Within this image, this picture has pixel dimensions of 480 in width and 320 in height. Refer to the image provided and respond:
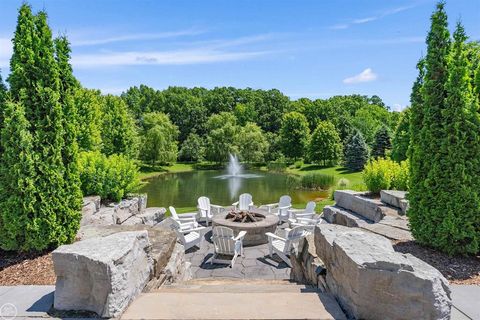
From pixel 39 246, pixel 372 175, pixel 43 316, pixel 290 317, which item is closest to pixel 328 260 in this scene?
pixel 290 317

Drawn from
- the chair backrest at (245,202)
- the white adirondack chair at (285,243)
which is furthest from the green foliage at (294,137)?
the white adirondack chair at (285,243)

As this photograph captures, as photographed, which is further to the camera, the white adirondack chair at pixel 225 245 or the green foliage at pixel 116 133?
the green foliage at pixel 116 133

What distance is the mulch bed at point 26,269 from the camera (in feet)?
12.6

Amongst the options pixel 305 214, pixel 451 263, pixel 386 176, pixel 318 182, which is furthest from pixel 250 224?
pixel 318 182

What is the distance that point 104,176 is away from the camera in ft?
25.2

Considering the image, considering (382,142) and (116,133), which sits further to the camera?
(382,142)

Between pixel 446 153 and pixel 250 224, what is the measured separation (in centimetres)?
447

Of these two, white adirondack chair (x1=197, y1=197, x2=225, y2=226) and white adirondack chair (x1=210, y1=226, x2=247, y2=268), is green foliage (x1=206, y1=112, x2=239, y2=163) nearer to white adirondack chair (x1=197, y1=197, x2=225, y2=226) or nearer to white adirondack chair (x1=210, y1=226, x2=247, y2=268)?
white adirondack chair (x1=197, y1=197, x2=225, y2=226)

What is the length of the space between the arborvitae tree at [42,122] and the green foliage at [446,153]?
5.27 metres

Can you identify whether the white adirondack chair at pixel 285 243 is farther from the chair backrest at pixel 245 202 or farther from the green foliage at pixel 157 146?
the green foliage at pixel 157 146

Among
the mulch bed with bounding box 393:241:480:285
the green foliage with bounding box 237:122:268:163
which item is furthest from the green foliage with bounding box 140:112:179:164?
the mulch bed with bounding box 393:241:480:285

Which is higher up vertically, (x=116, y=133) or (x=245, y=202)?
(x=116, y=133)

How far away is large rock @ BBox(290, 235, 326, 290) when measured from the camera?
3.52 m

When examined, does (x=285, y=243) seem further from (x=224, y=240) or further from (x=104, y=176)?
(x=104, y=176)
